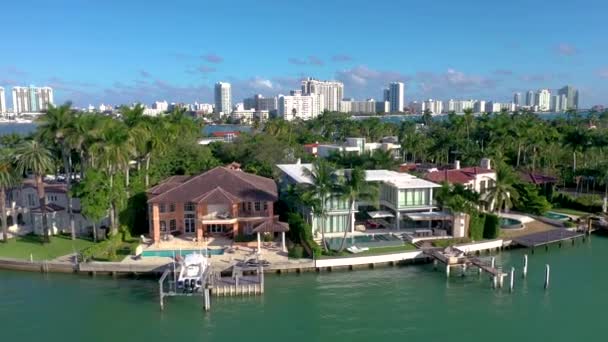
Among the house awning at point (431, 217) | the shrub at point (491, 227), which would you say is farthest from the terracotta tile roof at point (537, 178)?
the house awning at point (431, 217)

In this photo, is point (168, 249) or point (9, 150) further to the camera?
point (9, 150)

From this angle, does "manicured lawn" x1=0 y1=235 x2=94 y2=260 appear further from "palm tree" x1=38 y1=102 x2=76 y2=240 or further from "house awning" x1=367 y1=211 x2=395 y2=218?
"house awning" x1=367 y1=211 x2=395 y2=218

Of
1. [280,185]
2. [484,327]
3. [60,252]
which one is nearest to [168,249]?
[60,252]

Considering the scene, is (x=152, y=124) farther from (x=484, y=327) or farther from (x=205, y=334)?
(x=484, y=327)

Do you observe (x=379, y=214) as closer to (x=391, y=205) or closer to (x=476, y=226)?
(x=391, y=205)

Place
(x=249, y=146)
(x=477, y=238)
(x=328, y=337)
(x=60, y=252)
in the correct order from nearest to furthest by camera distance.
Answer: (x=328, y=337) → (x=60, y=252) → (x=477, y=238) → (x=249, y=146)

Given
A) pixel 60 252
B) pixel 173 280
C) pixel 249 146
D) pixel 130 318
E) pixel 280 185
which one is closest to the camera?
pixel 130 318

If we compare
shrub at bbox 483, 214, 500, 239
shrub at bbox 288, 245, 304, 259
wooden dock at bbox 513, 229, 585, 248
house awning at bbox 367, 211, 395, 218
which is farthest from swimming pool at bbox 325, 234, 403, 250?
wooden dock at bbox 513, 229, 585, 248

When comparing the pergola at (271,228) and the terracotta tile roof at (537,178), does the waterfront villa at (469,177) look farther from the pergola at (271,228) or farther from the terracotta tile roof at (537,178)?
the pergola at (271,228)
